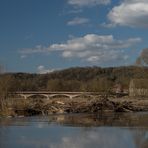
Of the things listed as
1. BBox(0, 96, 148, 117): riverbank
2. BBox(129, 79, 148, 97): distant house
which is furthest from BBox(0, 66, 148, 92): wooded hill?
BBox(0, 96, 148, 117): riverbank

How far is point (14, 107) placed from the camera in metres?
44.6

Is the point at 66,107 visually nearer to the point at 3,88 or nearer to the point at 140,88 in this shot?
the point at 3,88

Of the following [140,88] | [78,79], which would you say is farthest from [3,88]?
[78,79]

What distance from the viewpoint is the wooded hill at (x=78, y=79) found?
391 ft

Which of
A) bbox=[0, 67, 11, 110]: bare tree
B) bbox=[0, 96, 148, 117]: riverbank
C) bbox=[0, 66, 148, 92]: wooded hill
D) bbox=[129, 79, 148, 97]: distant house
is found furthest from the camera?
bbox=[0, 66, 148, 92]: wooded hill

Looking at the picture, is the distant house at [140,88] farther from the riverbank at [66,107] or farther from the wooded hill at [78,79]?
the riverbank at [66,107]

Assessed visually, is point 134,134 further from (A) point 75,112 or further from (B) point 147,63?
(B) point 147,63

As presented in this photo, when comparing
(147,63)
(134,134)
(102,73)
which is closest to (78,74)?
(102,73)

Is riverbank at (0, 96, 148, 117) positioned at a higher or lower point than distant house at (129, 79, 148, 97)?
lower

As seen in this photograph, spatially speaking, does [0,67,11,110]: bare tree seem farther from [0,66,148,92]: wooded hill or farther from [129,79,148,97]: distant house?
[0,66,148,92]: wooded hill

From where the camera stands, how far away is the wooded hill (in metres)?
119

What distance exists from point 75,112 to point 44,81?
4593 inches

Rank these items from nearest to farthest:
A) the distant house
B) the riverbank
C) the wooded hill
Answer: the riverbank → the distant house → the wooded hill

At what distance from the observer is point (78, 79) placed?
6319 inches
